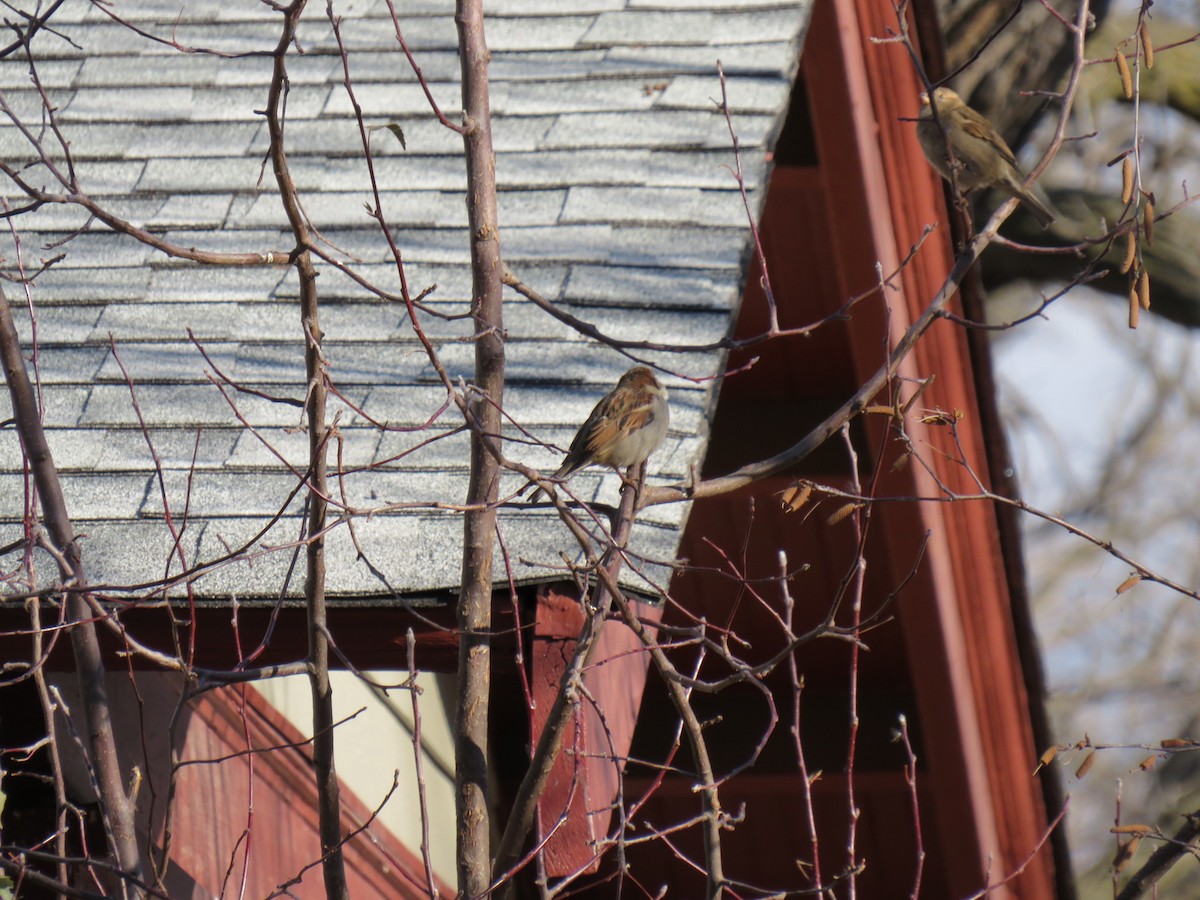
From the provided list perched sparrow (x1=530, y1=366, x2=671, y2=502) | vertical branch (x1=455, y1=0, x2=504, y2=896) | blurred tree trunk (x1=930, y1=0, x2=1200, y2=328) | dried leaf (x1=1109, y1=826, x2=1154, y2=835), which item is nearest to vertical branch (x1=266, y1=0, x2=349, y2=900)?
vertical branch (x1=455, y1=0, x2=504, y2=896)

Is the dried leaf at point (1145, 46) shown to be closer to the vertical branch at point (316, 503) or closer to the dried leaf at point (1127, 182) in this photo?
the dried leaf at point (1127, 182)

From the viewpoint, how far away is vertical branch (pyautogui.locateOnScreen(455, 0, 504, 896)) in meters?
2.41

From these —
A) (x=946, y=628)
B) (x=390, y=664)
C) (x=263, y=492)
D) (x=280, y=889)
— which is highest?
(x=946, y=628)

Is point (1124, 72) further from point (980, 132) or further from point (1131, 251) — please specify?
point (980, 132)

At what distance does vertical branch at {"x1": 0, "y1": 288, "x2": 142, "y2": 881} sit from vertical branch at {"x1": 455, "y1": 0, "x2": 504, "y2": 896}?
1.65 feet

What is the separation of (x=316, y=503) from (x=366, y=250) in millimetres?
1730

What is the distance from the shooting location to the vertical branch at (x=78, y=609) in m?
2.39

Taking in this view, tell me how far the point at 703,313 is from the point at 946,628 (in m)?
1.59

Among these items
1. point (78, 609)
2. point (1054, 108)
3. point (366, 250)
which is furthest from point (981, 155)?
point (1054, 108)

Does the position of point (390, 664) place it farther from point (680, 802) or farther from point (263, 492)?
point (680, 802)

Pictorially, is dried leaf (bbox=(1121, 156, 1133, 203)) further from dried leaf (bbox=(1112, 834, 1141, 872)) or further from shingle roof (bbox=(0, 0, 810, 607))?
dried leaf (bbox=(1112, 834, 1141, 872))

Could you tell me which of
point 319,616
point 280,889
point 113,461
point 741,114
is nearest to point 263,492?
point 113,461

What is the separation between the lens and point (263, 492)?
3203 millimetres

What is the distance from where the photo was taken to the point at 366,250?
4.01 metres
